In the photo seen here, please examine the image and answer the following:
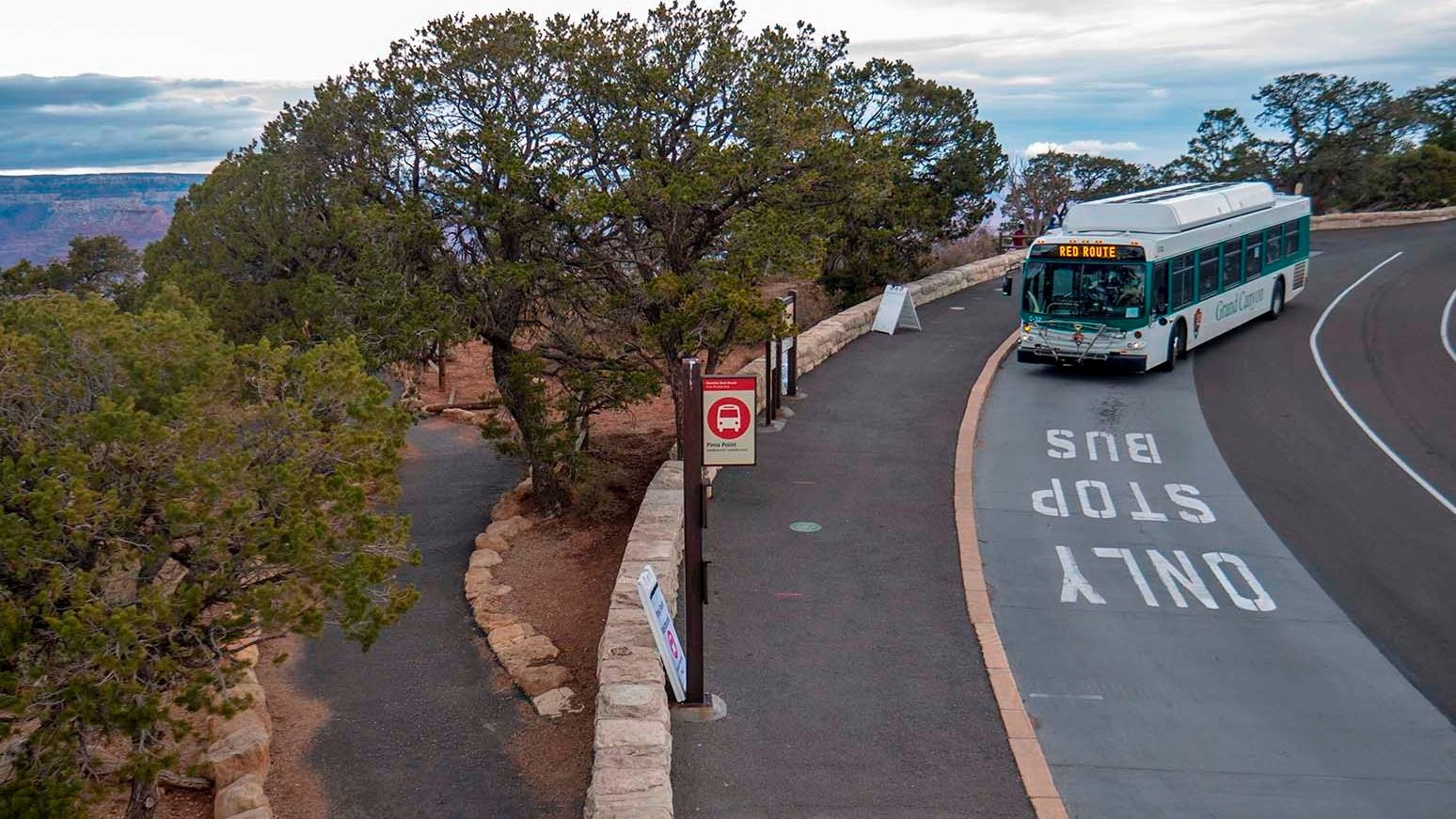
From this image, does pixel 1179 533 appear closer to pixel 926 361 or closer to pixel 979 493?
pixel 979 493

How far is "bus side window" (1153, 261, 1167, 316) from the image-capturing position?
21.2 metres

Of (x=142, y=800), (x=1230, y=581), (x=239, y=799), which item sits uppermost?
(x=1230, y=581)

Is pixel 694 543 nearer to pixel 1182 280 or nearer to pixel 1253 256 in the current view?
pixel 1182 280

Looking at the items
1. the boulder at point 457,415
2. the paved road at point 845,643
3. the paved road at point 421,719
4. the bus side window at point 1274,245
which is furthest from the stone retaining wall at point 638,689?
the boulder at point 457,415

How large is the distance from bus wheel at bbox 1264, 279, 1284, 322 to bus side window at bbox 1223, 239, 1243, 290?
293 centimetres

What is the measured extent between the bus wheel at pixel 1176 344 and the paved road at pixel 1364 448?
0.60m

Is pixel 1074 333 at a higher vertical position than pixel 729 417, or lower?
lower

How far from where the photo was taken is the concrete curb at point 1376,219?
45.8m

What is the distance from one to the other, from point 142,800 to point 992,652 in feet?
24.3

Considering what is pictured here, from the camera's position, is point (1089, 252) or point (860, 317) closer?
point (1089, 252)

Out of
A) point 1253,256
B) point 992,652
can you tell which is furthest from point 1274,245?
point 992,652

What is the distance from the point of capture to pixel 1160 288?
2139cm

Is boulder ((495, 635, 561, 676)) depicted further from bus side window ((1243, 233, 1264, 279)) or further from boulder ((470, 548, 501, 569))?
bus side window ((1243, 233, 1264, 279))

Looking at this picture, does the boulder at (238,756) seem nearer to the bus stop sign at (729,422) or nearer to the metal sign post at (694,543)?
the metal sign post at (694,543)
